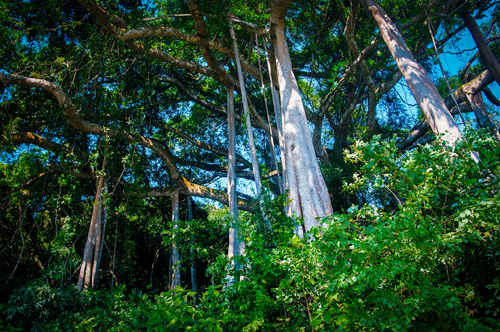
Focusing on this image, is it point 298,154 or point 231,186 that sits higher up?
point 231,186

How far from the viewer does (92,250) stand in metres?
6.31

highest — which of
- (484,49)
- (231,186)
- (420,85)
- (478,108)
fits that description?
(484,49)

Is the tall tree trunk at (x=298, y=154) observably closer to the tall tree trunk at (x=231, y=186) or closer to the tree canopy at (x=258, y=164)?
the tree canopy at (x=258, y=164)

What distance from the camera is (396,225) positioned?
1894mm

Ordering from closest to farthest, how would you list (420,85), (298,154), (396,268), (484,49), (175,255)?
(396,268) → (298,154) → (420,85) → (484,49) → (175,255)

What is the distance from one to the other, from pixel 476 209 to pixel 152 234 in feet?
29.1

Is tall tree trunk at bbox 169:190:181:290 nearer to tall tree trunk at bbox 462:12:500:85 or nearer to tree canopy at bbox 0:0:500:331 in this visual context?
tree canopy at bbox 0:0:500:331

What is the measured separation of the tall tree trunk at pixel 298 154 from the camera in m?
3.73

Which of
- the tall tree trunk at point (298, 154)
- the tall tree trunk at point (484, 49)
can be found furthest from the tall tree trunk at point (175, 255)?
the tall tree trunk at point (484, 49)

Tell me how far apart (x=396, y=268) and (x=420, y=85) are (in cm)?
386

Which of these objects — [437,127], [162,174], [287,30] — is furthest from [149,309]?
[287,30]

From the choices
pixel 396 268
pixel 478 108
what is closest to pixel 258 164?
pixel 396 268

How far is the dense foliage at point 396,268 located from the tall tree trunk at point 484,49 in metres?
5.88

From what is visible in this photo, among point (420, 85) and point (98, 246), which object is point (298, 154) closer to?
point (420, 85)
